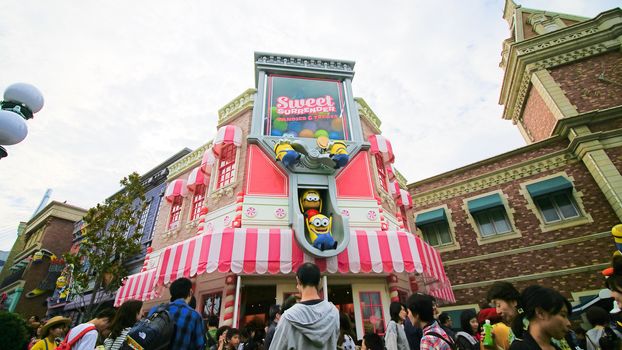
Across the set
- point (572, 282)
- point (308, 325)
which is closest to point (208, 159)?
point (308, 325)

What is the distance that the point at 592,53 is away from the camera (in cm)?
1277

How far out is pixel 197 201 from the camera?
1106 cm

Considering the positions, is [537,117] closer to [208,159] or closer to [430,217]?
[430,217]

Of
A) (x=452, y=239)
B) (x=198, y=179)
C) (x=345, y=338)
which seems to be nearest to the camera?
(x=345, y=338)

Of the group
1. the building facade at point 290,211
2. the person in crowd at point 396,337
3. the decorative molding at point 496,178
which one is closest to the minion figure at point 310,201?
the building facade at point 290,211

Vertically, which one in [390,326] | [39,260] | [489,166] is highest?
[489,166]

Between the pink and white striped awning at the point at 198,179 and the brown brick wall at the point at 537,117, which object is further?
the brown brick wall at the point at 537,117

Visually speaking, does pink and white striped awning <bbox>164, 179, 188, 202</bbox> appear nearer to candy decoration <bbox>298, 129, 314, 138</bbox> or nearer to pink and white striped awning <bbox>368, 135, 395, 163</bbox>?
candy decoration <bbox>298, 129, 314, 138</bbox>

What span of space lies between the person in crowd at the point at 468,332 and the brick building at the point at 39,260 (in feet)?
89.7

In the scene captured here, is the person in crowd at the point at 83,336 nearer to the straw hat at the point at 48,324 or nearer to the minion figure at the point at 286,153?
the straw hat at the point at 48,324

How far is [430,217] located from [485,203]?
8.55 feet

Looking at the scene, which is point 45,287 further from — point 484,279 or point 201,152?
point 484,279

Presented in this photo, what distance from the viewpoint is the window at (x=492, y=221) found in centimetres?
1232

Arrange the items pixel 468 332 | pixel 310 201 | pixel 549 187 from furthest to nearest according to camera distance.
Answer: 1. pixel 549 187
2. pixel 310 201
3. pixel 468 332
